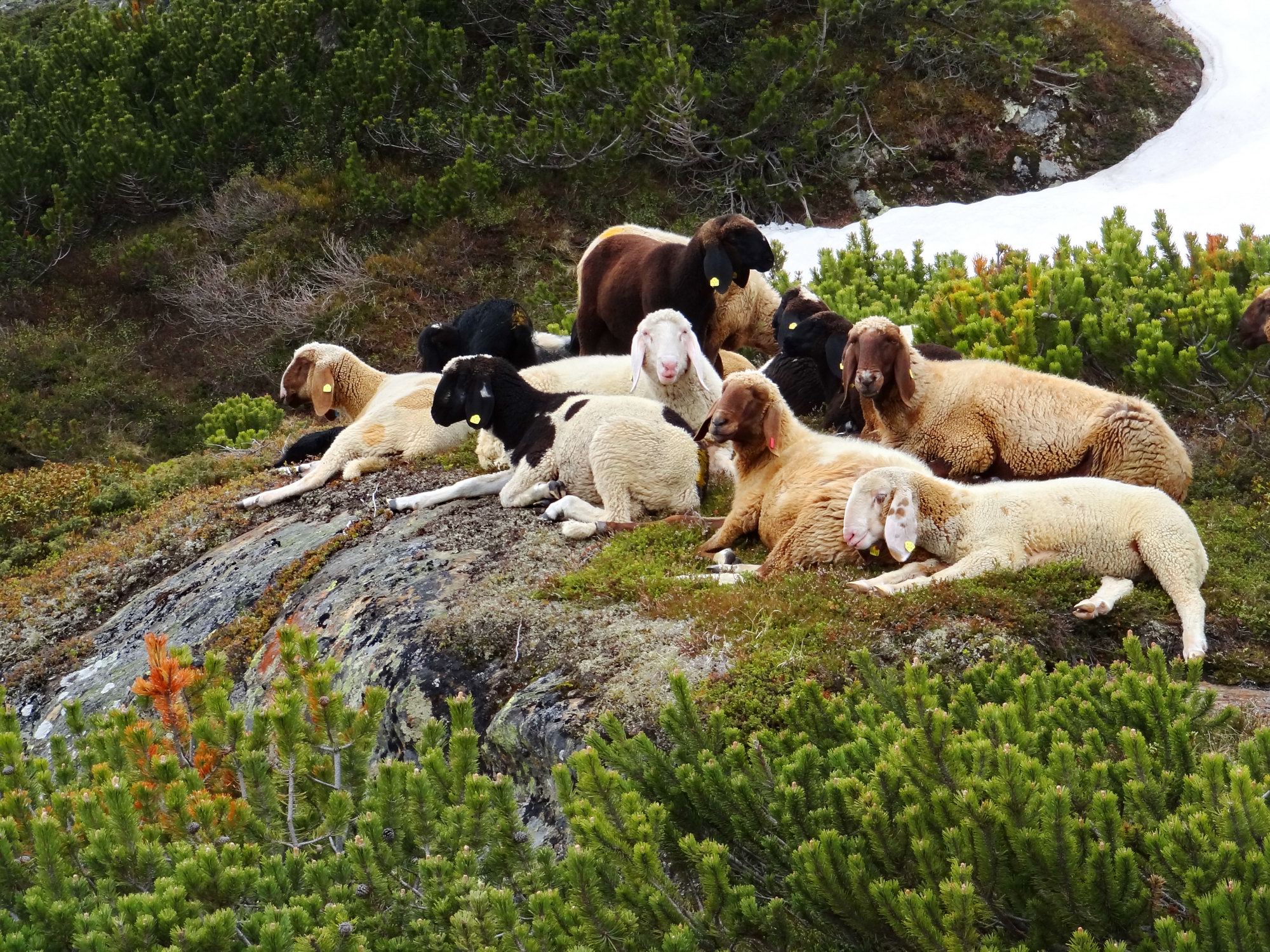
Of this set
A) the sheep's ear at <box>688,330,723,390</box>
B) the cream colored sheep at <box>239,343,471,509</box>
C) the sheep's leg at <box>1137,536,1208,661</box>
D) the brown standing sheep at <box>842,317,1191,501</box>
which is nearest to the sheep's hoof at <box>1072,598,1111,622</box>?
the sheep's leg at <box>1137,536,1208,661</box>

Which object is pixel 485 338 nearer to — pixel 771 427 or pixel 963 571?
pixel 771 427

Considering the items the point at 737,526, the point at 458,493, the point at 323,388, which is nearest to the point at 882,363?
the point at 737,526

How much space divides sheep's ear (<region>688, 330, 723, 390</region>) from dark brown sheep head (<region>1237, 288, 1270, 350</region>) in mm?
4044

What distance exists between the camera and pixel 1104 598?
605 cm

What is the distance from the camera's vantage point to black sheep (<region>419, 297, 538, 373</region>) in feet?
37.2

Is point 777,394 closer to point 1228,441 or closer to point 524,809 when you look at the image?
point 524,809

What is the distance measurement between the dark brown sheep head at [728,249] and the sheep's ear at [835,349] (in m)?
1.38

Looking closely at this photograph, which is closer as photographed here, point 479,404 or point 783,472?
point 783,472

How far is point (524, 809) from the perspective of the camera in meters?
5.47

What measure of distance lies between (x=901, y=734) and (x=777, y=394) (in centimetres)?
383

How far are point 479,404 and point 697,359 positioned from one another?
5.31 ft

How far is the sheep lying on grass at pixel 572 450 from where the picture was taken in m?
7.87

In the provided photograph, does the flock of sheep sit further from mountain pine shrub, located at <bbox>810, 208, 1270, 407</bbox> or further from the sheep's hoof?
mountain pine shrub, located at <bbox>810, 208, 1270, 407</bbox>

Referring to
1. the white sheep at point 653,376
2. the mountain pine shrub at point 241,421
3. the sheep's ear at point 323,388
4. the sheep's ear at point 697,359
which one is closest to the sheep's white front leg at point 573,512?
the white sheep at point 653,376
